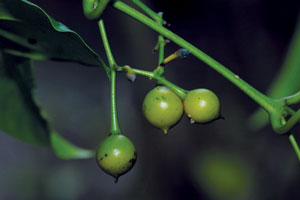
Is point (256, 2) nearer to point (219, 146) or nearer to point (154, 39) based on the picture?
point (154, 39)

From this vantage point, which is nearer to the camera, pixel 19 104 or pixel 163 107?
pixel 163 107

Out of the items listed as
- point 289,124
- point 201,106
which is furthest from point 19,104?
point 289,124

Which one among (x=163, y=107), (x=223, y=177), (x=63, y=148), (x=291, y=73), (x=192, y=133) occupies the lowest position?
(x=223, y=177)

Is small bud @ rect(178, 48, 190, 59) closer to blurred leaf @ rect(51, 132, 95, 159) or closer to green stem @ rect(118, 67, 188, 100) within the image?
green stem @ rect(118, 67, 188, 100)

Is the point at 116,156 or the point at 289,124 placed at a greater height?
the point at 289,124

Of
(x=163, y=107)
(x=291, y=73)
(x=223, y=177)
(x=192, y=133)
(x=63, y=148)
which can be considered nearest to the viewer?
(x=163, y=107)

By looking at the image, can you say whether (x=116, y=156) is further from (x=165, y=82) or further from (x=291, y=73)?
(x=291, y=73)

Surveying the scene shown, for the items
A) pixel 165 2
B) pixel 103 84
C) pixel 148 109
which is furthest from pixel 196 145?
pixel 148 109

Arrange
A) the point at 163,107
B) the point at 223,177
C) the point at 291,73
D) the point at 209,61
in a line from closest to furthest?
the point at 209,61 < the point at 163,107 < the point at 291,73 < the point at 223,177
